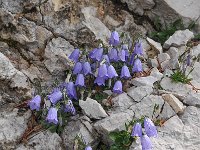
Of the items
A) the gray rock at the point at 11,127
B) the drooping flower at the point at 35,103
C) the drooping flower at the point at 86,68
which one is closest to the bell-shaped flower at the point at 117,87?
the drooping flower at the point at 86,68

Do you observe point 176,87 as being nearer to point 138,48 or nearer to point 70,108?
point 138,48

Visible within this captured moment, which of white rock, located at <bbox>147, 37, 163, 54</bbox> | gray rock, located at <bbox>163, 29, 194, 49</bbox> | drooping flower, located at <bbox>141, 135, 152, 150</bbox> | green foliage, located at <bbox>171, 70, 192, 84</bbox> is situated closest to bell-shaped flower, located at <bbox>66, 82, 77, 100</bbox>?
drooping flower, located at <bbox>141, 135, 152, 150</bbox>

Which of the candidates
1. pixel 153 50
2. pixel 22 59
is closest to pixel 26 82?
pixel 22 59

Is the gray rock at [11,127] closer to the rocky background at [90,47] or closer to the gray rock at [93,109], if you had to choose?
the rocky background at [90,47]

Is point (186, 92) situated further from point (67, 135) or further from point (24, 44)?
→ point (24, 44)

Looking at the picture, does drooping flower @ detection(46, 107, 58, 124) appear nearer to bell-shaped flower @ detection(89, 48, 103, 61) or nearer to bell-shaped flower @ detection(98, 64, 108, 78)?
bell-shaped flower @ detection(98, 64, 108, 78)

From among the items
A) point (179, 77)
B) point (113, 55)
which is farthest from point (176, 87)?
point (113, 55)
